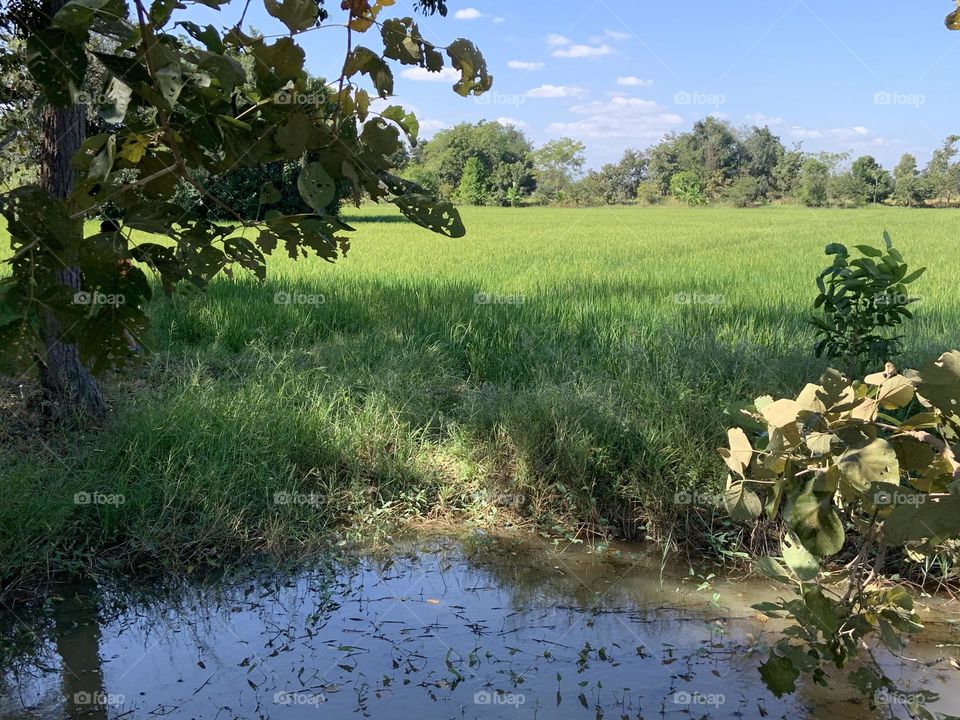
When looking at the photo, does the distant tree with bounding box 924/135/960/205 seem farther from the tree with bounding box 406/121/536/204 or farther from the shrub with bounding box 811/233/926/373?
the shrub with bounding box 811/233/926/373

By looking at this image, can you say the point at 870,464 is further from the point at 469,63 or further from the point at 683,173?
the point at 683,173

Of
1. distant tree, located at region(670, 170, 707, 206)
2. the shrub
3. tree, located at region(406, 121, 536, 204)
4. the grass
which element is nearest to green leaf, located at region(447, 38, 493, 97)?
the grass

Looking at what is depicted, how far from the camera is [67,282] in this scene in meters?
4.31

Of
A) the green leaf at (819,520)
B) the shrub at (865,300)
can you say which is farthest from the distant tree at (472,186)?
the green leaf at (819,520)

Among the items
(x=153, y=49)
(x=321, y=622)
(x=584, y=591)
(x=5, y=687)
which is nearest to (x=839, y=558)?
(x=584, y=591)

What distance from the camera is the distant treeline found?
5053cm

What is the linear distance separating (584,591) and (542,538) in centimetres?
55

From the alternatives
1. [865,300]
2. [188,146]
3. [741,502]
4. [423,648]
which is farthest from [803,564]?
[865,300]

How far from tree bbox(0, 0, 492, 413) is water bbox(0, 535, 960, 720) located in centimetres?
216

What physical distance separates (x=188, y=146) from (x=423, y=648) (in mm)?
2546

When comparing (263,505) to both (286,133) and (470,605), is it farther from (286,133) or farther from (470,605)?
(286,133)

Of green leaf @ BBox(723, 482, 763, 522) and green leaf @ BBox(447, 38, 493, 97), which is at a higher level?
green leaf @ BBox(447, 38, 493, 97)

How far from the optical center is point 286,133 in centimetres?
94

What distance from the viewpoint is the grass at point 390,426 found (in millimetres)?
4016
